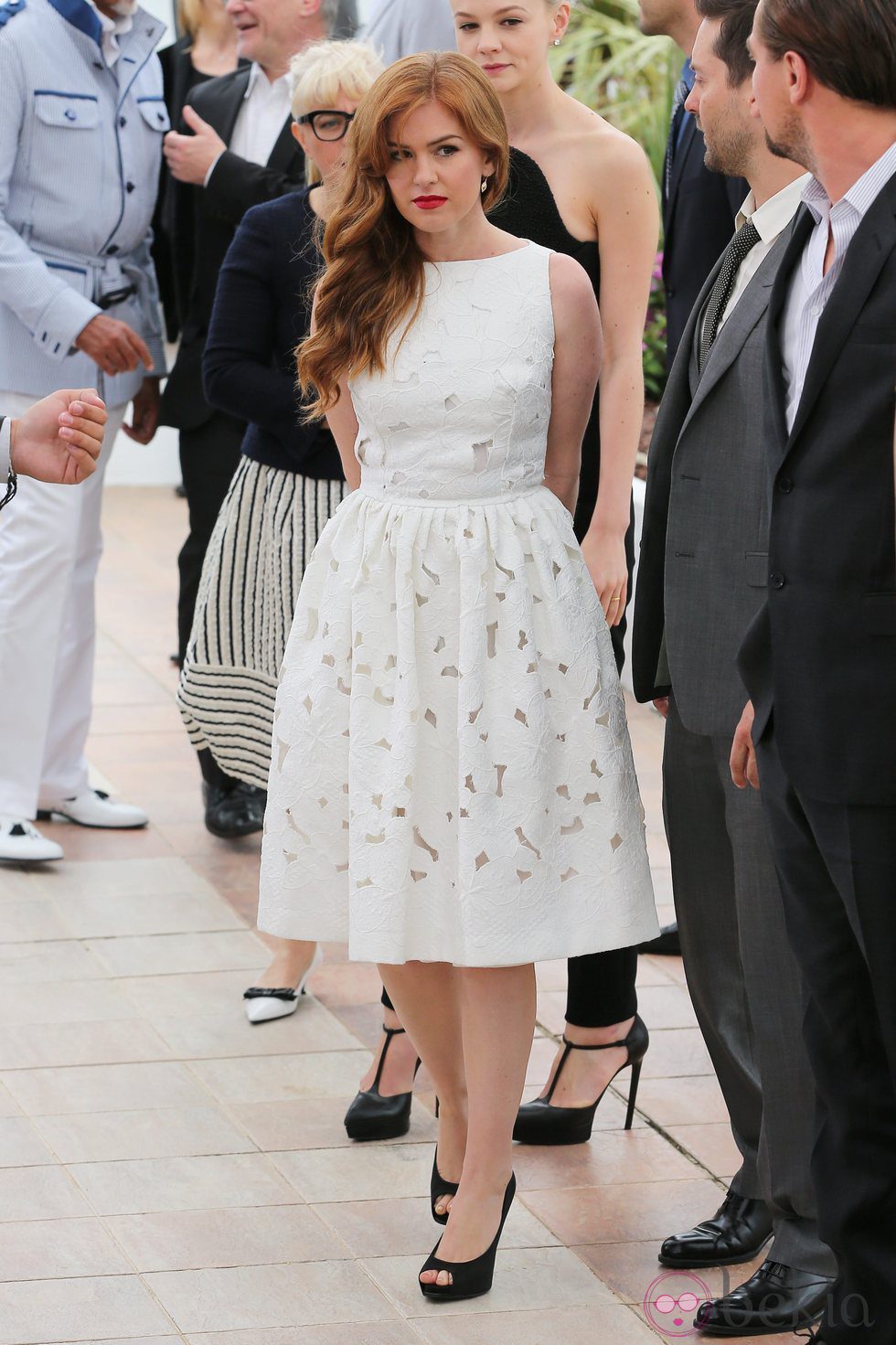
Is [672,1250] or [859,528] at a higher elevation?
[859,528]

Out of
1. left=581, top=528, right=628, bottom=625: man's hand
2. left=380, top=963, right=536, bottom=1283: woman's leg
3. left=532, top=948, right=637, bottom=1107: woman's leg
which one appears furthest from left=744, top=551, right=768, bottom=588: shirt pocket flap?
left=532, top=948, right=637, bottom=1107: woman's leg

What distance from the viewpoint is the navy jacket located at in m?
3.70

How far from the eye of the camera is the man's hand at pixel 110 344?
459cm

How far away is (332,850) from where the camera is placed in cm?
279

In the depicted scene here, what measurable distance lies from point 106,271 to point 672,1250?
9.79ft

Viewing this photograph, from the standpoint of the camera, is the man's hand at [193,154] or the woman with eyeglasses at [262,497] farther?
the man's hand at [193,154]

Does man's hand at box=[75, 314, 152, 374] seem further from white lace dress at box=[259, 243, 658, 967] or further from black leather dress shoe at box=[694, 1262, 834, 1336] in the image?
black leather dress shoe at box=[694, 1262, 834, 1336]

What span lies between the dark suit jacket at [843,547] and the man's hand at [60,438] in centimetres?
133

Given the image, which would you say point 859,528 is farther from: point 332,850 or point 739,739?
point 332,850

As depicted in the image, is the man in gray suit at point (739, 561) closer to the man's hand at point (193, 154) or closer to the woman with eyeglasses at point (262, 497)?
the woman with eyeglasses at point (262, 497)

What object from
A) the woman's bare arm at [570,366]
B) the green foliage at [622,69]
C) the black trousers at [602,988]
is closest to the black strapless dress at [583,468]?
the black trousers at [602,988]

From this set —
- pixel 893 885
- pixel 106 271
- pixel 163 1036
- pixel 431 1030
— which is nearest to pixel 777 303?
pixel 893 885

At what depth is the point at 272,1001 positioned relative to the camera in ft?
12.5

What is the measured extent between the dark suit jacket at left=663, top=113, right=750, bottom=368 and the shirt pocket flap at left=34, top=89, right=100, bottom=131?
57.2 inches
